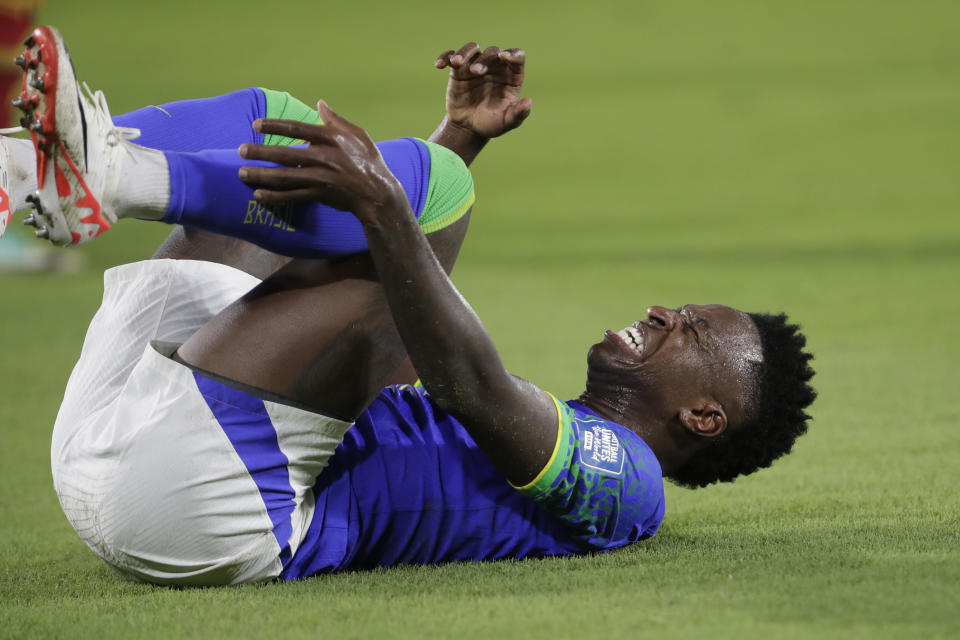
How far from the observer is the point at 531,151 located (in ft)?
32.5

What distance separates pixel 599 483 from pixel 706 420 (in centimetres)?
31

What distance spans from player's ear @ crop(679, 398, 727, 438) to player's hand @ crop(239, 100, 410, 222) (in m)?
0.69

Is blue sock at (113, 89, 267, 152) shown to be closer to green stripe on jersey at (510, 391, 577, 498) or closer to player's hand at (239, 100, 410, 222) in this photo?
player's hand at (239, 100, 410, 222)

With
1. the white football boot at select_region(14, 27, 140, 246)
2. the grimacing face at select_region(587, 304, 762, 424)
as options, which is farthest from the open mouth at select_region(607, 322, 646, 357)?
the white football boot at select_region(14, 27, 140, 246)

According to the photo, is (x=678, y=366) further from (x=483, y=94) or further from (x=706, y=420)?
(x=483, y=94)

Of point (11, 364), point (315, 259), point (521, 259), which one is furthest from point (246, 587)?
point (521, 259)

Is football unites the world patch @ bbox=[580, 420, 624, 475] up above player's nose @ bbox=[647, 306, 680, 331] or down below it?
below

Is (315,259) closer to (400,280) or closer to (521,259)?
(400,280)

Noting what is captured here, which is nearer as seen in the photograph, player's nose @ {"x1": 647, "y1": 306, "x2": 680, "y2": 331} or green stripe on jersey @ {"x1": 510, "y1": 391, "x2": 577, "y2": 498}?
green stripe on jersey @ {"x1": 510, "y1": 391, "x2": 577, "y2": 498}

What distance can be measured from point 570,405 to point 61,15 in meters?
13.3

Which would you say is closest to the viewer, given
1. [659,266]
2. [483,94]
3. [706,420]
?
[706,420]

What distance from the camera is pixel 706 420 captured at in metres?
2.01

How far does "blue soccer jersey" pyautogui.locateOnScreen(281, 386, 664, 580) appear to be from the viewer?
1.84 meters

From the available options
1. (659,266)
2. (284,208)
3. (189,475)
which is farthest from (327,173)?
(659,266)
